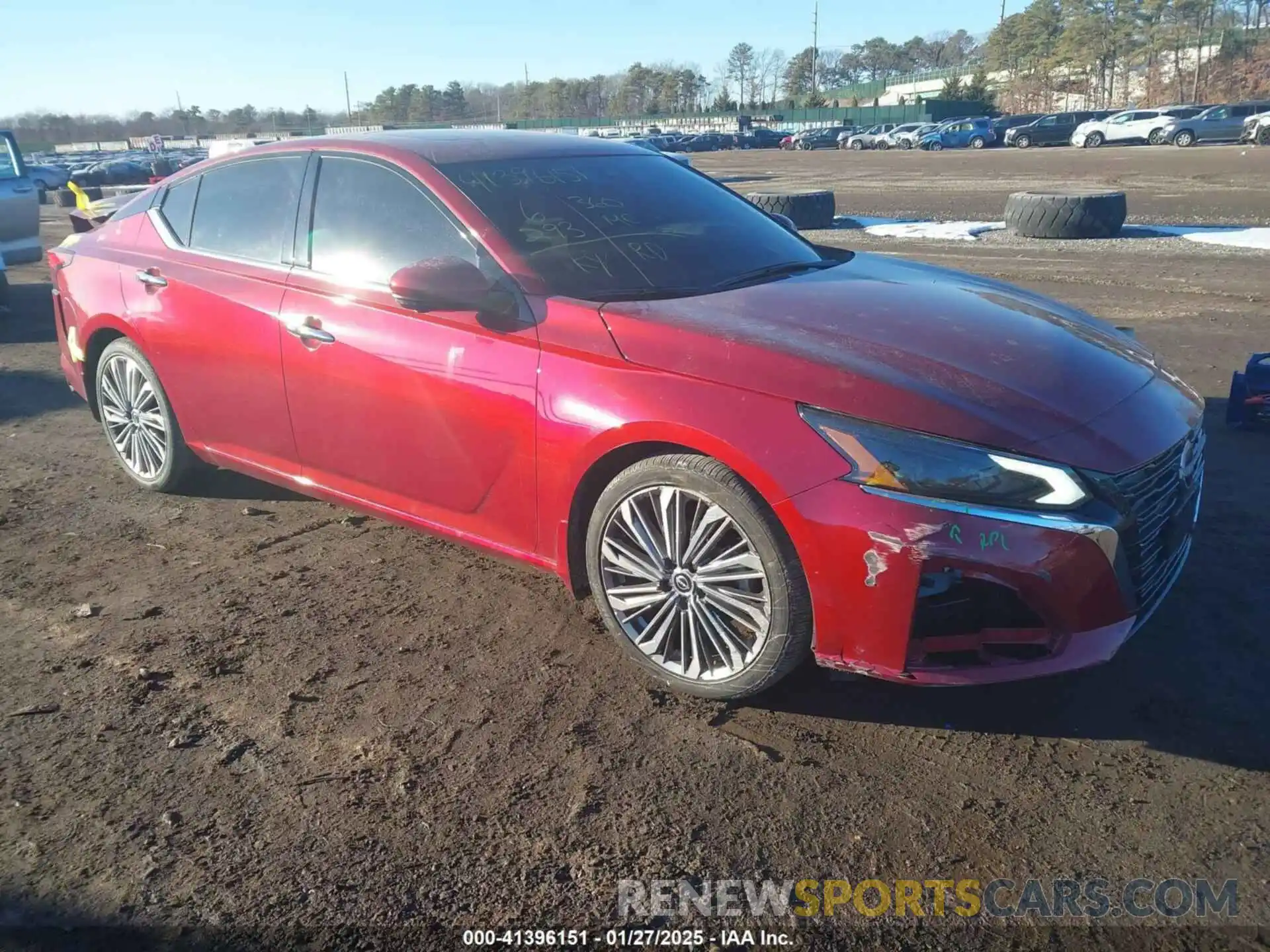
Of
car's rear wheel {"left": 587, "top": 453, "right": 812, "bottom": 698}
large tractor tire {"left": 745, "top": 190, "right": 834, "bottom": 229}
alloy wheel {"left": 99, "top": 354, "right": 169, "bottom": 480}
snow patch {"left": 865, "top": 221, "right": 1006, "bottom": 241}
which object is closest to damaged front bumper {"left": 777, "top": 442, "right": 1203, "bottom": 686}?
car's rear wheel {"left": 587, "top": 453, "right": 812, "bottom": 698}

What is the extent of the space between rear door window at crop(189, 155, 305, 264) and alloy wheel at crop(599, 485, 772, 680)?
207 centimetres

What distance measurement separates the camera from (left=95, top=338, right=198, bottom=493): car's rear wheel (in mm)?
4695

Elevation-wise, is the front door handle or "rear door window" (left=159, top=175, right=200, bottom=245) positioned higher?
"rear door window" (left=159, top=175, right=200, bottom=245)

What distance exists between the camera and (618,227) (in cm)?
379

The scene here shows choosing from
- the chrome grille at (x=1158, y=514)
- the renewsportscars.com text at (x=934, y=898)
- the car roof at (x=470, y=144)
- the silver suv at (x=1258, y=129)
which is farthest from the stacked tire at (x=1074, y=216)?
the silver suv at (x=1258, y=129)

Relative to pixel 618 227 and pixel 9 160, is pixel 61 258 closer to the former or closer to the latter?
pixel 618 227

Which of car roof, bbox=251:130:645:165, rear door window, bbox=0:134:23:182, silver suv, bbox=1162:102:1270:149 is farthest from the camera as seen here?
silver suv, bbox=1162:102:1270:149

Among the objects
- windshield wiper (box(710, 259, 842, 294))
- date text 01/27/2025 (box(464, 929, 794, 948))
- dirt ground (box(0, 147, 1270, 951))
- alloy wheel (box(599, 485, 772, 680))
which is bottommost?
date text 01/27/2025 (box(464, 929, 794, 948))

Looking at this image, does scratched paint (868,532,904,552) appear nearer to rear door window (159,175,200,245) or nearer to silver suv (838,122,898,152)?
rear door window (159,175,200,245)

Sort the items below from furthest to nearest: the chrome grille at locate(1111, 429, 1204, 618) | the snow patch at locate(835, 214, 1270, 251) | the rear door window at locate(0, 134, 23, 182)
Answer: the rear door window at locate(0, 134, 23, 182) → the snow patch at locate(835, 214, 1270, 251) → the chrome grille at locate(1111, 429, 1204, 618)

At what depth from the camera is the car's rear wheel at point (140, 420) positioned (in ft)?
15.4

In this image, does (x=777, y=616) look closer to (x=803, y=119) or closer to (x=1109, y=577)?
(x=1109, y=577)

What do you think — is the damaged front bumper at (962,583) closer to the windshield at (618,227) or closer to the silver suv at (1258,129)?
the windshield at (618,227)

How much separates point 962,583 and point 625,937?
3.98 feet
